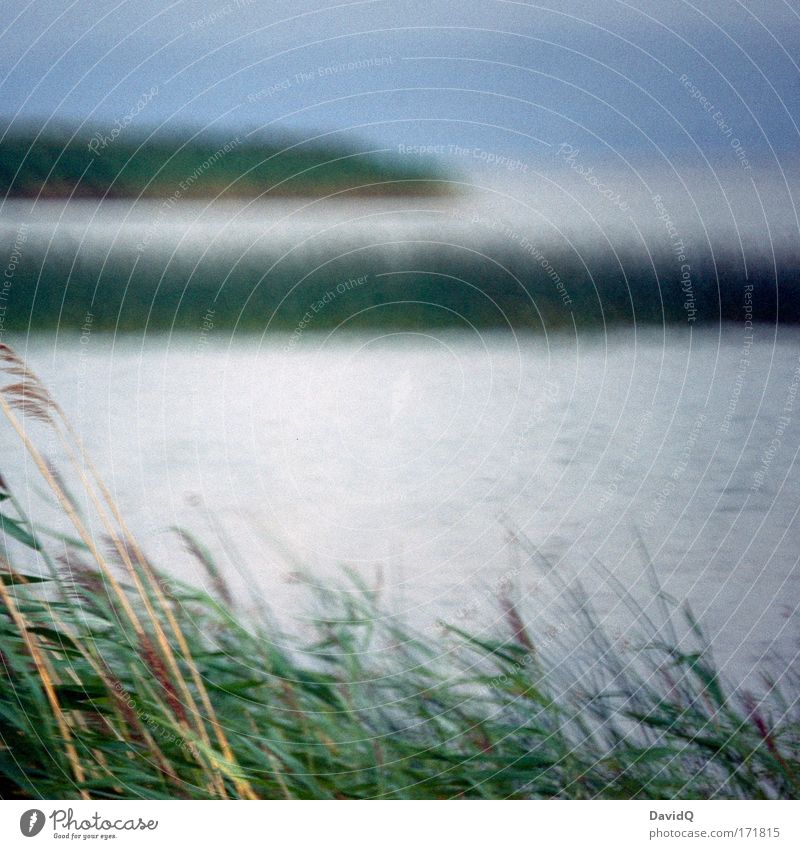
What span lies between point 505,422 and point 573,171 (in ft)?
1.34

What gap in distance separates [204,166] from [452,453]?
1.97ft

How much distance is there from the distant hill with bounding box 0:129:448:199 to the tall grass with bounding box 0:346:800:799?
0.31m

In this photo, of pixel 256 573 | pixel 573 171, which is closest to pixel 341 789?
pixel 256 573

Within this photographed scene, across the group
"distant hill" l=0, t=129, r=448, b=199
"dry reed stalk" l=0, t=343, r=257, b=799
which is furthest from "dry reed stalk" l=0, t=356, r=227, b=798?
"distant hill" l=0, t=129, r=448, b=199

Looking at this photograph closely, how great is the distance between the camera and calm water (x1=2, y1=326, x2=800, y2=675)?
6.45 feet

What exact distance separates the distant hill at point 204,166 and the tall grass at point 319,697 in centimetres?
31

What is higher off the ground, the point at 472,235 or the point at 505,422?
the point at 472,235

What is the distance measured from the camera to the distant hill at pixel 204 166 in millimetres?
1937
